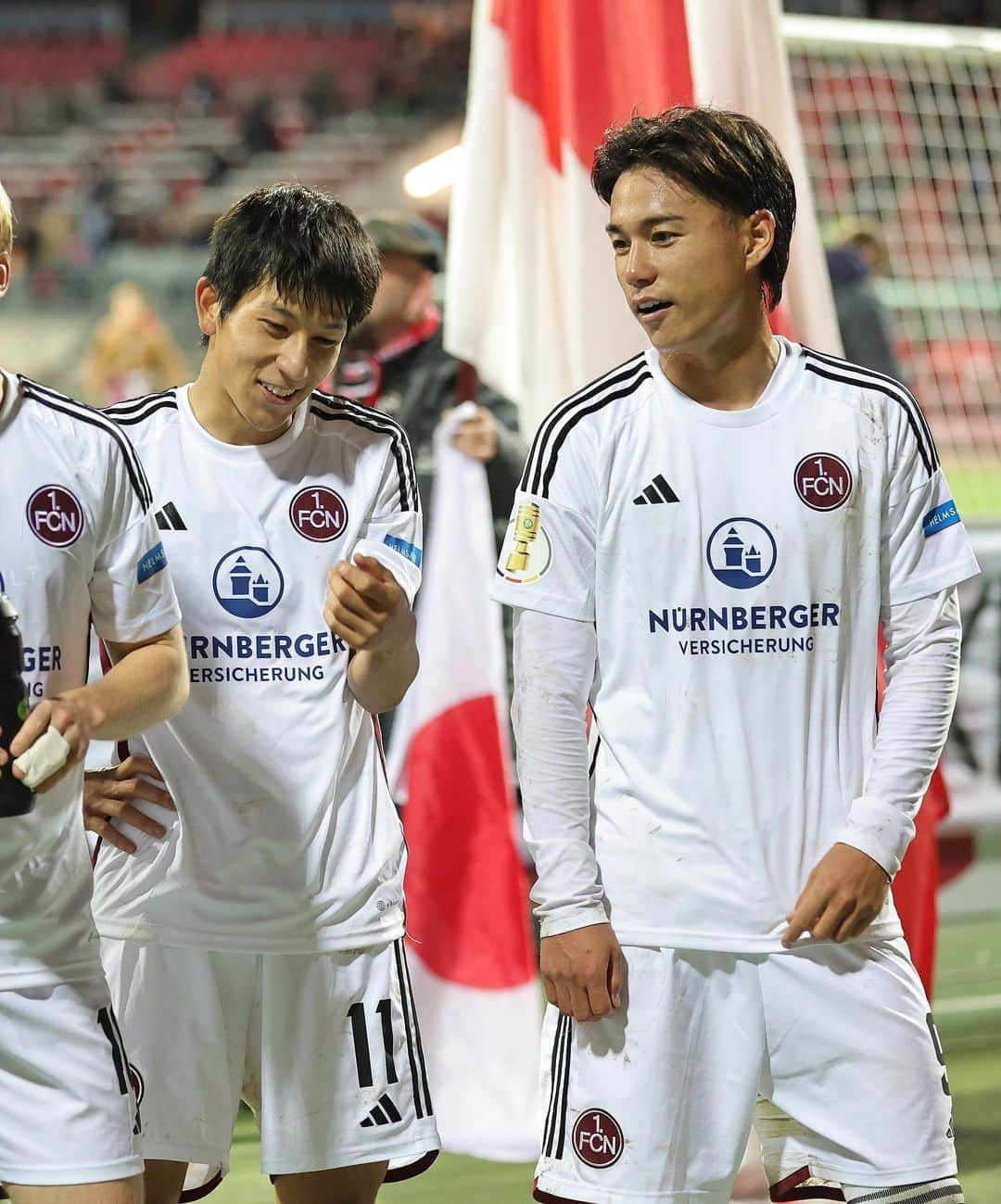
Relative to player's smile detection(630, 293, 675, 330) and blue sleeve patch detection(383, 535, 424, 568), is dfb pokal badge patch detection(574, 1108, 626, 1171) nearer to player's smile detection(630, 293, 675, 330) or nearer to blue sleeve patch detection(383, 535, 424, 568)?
blue sleeve patch detection(383, 535, 424, 568)

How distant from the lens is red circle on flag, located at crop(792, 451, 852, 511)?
7.29ft


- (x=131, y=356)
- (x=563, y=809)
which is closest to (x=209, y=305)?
(x=563, y=809)

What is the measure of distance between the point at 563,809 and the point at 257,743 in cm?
49

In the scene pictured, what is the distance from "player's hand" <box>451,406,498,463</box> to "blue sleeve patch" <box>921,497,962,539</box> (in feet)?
6.82

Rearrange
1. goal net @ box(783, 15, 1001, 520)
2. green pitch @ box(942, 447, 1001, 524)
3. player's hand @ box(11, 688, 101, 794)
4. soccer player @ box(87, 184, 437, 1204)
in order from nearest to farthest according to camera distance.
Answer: player's hand @ box(11, 688, 101, 794) < soccer player @ box(87, 184, 437, 1204) < goal net @ box(783, 15, 1001, 520) < green pitch @ box(942, 447, 1001, 524)

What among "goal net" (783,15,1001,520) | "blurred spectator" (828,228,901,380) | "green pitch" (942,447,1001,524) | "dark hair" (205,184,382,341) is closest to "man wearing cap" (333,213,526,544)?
"dark hair" (205,184,382,341)

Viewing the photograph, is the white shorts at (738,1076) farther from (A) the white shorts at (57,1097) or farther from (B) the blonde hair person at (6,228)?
(B) the blonde hair person at (6,228)

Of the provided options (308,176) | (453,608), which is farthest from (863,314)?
(308,176)

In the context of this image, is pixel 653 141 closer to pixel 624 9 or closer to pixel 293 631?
pixel 293 631

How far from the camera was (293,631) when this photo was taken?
243cm

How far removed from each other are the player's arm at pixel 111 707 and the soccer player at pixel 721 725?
18.0 inches

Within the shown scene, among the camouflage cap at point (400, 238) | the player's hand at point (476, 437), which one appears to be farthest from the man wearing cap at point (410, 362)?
the player's hand at point (476, 437)

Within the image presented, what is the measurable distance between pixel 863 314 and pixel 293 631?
5.21 metres

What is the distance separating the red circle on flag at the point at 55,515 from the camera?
6.73 feet
